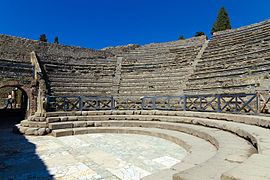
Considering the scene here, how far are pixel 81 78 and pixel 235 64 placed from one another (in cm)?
1155

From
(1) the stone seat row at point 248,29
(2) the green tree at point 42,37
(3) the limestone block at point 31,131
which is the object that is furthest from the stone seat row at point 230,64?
(2) the green tree at point 42,37

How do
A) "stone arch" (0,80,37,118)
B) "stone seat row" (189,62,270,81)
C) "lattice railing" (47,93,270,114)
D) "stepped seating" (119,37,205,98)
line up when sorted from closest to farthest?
1. "lattice railing" (47,93,270,114)
2. "stone seat row" (189,62,270,81)
3. "stone arch" (0,80,37,118)
4. "stepped seating" (119,37,205,98)

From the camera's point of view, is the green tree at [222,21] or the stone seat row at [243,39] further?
the green tree at [222,21]

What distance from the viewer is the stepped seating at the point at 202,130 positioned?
2504 millimetres

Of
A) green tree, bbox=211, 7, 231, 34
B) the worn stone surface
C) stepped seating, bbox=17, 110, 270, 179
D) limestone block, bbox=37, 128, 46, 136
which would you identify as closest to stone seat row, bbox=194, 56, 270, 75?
stepped seating, bbox=17, 110, 270, 179

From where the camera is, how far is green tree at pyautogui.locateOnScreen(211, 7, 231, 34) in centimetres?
3344

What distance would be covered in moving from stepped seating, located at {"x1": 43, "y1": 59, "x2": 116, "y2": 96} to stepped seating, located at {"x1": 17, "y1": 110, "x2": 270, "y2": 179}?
4420 mm

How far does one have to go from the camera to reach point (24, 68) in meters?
13.6

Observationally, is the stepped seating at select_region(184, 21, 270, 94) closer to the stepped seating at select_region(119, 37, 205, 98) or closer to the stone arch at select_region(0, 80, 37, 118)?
the stepped seating at select_region(119, 37, 205, 98)

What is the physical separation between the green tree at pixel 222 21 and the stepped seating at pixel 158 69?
1669 centimetres

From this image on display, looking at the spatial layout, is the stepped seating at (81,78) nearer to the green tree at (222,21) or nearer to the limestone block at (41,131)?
the limestone block at (41,131)

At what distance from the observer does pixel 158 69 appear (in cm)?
1620

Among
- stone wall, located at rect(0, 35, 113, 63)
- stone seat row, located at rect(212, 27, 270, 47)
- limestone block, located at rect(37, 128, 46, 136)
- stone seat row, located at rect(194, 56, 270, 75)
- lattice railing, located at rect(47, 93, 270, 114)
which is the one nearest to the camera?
limestone block, located at rect(37, 128, 46, 136)

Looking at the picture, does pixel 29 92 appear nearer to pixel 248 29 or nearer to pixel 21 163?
pixel 21 163
